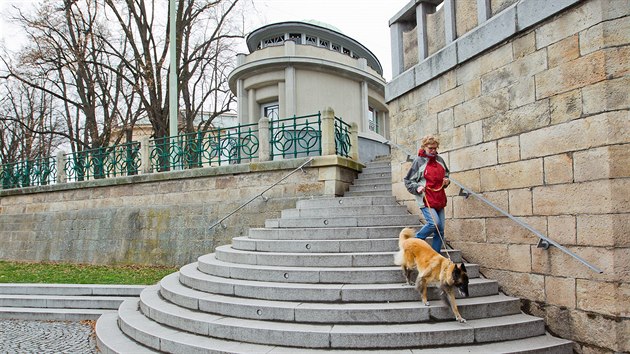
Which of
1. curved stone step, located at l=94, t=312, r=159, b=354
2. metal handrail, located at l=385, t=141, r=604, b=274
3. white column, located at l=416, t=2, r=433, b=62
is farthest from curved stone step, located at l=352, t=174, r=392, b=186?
curved stone step, located at l=94, t=312, r=159, b=354

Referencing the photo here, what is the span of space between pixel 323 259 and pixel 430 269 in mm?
1749

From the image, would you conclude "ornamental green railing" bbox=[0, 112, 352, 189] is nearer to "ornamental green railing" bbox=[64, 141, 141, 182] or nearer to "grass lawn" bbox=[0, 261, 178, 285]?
"ornamental green railing" bbox=[64, 141, 141, 182]

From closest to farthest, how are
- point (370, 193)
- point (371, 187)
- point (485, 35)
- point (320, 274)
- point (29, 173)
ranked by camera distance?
point (320, 274) → point (485, 35) → point (370, 193) → point (371, 187) → point (29, 173)

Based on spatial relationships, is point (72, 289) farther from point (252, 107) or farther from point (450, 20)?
point (252, 107)

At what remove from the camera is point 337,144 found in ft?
37.3

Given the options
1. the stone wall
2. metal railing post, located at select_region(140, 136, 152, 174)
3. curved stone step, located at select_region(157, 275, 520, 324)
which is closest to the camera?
curved stone step, located at select_region(157, 275, 520, 324)

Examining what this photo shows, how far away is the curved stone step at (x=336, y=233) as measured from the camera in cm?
684

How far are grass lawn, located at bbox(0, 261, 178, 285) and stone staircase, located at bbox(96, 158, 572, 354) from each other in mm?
2790

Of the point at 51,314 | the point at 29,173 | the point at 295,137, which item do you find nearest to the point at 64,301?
the point at 51,314

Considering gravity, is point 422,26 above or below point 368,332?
above

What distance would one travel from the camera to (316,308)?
500 centimetres

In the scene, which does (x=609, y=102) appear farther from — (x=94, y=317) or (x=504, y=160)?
(x=94, y=317)

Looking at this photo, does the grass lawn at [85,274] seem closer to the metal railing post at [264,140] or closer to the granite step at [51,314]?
the granite step at [51,314]

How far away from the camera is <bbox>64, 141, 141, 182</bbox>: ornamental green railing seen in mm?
13828
